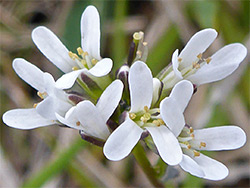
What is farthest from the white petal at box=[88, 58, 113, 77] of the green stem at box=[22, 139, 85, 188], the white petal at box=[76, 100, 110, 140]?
the green stem at box=[22, 139, 85, 188]

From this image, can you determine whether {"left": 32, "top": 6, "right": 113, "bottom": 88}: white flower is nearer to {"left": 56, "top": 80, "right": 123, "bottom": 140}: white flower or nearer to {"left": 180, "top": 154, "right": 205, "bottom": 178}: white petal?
{"left": 56, "top": 80, "right": 123, "bottom": 140}: white flower

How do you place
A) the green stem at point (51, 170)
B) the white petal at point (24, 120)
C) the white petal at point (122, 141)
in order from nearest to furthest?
the white petal at point (122, 141) < the white petal at point (24, 120) < the green stem at point (51, 170)

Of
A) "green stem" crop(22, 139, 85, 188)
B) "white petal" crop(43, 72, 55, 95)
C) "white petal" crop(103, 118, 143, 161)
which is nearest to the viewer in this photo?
"white petal" crop(103, 118, 143, 161)

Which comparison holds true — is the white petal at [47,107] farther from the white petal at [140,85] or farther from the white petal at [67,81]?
the white petal at [140,85]

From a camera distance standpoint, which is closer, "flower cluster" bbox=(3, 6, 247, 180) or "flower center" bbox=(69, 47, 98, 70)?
"flower cluster" bbox=(3, 6, 247, 180)

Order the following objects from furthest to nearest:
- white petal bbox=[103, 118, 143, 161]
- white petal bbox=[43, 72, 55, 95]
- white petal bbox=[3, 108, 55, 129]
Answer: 1. white petal bbox=[3, 108, 55, 129]
2. white petal bbox=[43, 72, 55, 95]
3. white petal bbox=[103, 118, 143, 161]

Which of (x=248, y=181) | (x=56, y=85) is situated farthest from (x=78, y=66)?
(x=248, y=181)

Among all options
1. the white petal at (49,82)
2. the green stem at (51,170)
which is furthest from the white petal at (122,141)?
the green stem at (51,170)

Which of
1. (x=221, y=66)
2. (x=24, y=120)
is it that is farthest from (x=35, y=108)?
(x=221, y=66)
